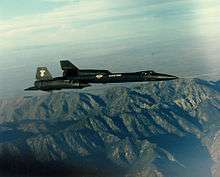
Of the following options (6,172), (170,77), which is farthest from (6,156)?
(170,77)

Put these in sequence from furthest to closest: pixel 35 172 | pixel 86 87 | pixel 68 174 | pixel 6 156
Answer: pixel 68 174 → pixel 35 172 → pixel 6 156 → pixel 86 87

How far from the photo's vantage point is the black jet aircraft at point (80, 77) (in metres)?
102

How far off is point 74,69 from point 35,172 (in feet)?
273

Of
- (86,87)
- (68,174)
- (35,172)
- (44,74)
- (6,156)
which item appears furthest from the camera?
(68,174)

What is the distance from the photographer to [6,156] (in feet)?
527

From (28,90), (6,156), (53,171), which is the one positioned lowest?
(53,171)

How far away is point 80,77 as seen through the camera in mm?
102562

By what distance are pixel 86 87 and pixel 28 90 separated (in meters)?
15.5

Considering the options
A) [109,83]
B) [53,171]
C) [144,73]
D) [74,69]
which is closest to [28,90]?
[74,69]

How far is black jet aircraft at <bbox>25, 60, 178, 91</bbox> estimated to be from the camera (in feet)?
335

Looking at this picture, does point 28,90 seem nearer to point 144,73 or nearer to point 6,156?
point 144,73

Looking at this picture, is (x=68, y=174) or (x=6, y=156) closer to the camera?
(x=6, y=156)

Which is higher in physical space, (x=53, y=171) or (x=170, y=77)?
(x=170, y=77)

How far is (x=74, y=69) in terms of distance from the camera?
103 meters
